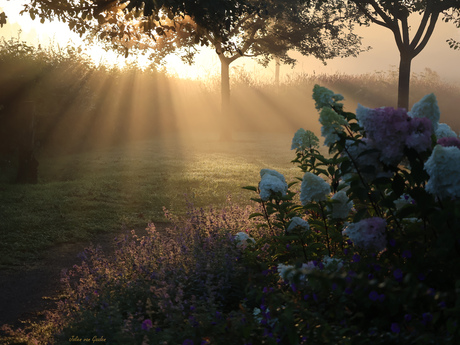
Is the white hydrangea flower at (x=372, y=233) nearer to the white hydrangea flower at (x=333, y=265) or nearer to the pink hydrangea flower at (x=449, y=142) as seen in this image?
the white hydrangea flower at (x=333, y=265)

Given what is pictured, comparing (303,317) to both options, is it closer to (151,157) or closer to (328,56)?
(151,157)

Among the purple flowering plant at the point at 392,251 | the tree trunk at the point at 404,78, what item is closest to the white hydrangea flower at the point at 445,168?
the purple flowering plant at the point at 392,251

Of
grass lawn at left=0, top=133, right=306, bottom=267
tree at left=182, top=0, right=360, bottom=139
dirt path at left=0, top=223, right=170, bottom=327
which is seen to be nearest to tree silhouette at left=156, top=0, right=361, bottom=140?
tree at left=182, top=0, right=360, bottom=139

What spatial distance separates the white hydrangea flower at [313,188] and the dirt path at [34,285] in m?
3.32

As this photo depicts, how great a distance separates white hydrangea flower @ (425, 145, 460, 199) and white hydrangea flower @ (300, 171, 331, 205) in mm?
1262

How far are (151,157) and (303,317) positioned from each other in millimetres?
16250

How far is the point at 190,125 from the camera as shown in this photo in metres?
32.4

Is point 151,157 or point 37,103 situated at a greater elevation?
point 37,103

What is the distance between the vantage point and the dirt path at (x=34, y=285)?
18.4ft

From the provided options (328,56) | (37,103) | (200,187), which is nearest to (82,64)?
(37,103)

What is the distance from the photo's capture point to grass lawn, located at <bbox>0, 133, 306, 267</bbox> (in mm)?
8945

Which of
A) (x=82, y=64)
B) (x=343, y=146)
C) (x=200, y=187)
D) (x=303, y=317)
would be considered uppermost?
(x=82, y=64)

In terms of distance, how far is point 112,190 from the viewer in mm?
12633

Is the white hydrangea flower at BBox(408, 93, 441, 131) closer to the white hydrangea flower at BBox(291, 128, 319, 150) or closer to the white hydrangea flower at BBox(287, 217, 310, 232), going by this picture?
the white hydrangea flower at BBox(287, 217, 310, 232)
